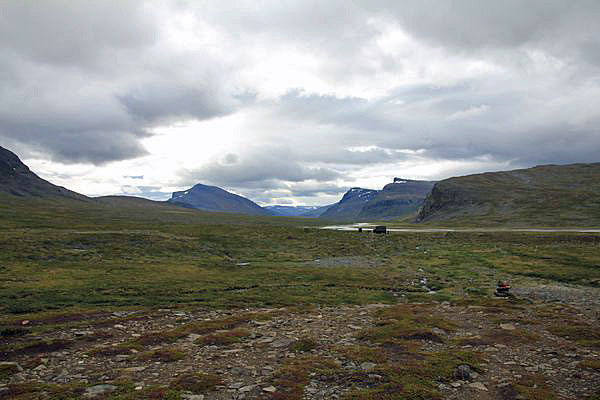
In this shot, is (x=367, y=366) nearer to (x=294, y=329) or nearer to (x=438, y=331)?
(x=294, y=329)

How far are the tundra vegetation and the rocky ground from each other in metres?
0.07

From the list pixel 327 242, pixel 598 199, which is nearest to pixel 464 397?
pixel 327 242

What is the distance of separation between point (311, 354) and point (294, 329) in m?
4.18

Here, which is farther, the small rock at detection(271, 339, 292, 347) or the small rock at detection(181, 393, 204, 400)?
the small rock at detection(271, 339, 292, 347)

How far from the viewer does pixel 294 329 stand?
1948cm

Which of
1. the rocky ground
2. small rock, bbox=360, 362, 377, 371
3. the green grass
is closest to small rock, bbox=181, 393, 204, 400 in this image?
the rocky ground

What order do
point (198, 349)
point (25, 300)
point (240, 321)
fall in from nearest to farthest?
point (198, 349)
point (240, 321)
point (25, 300)

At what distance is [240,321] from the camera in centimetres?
2116

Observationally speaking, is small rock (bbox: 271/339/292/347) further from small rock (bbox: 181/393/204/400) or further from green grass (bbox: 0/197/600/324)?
green grass (bbox: 0/197/600/324)

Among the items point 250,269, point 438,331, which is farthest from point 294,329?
point 250,269

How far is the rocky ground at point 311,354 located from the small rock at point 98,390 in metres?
0.04

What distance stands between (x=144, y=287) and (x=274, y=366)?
70.3 feet

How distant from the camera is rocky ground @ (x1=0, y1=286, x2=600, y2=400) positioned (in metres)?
11.6

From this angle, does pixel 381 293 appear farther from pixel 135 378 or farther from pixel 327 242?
pixel 327 242
